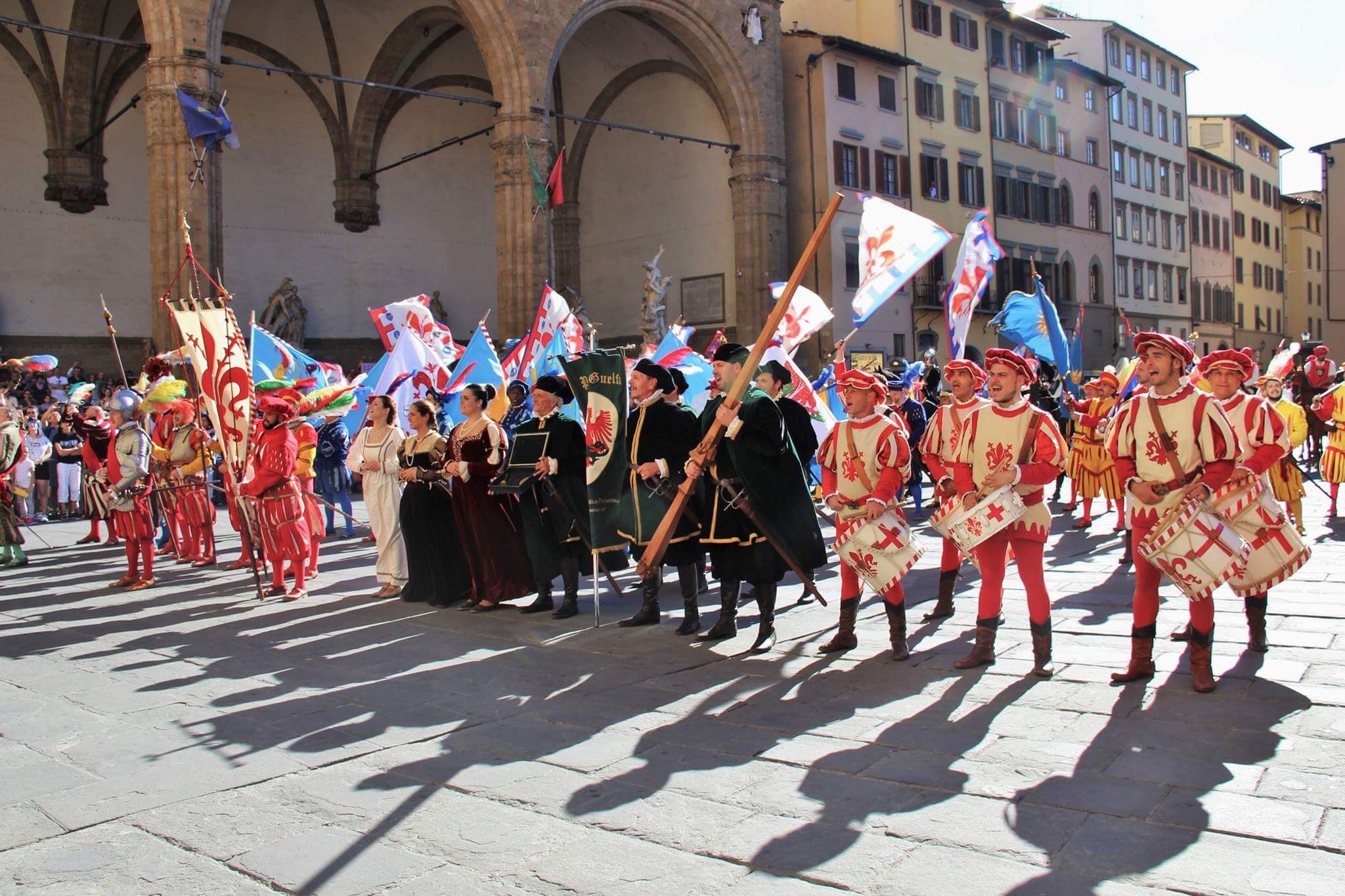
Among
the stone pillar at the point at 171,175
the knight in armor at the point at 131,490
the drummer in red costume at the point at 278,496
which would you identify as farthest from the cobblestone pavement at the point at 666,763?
the stone pillar at the point at 171,175

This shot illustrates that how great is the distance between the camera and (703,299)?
33406mm

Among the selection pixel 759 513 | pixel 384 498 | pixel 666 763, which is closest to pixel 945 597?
pixel 759 513

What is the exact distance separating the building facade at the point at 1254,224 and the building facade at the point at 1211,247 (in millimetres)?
967

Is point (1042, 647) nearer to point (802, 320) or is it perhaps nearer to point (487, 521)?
point (487, 521)

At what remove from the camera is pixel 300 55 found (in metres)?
31.2

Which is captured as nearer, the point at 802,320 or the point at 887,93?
the point at 802,320

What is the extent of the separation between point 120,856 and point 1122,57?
174ft

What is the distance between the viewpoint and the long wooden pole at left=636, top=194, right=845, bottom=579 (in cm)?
625

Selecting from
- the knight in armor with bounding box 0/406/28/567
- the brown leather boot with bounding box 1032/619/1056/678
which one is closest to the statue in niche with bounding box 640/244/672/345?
the knight in armor with bounding box 0/406/28/567

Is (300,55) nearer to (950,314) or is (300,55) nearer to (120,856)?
(950,314)

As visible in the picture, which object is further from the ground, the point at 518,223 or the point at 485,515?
the point at 518,223

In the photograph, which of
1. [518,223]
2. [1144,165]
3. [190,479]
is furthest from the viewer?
[1144,165]

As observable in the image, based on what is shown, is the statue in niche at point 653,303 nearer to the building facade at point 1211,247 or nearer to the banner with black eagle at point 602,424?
the banner with black eagle at point 602,424

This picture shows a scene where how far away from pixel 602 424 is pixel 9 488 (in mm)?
7615
